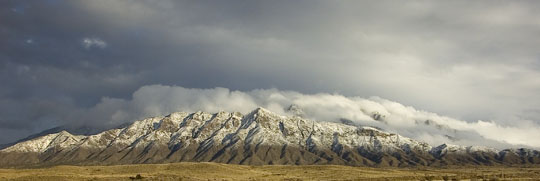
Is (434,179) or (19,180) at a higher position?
(434,179)

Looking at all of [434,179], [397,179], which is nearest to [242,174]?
[397,179]

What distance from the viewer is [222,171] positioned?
165m

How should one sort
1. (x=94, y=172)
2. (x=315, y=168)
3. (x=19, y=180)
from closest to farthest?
(x=19, y=180)
(x=94, y=172)
(x=315, y=168)

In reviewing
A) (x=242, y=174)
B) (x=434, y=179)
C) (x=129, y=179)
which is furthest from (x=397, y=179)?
(x=129, y=179)

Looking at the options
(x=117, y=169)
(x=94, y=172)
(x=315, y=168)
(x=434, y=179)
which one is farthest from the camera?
(x=315, y=168)

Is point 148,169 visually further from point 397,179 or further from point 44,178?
point 397,179

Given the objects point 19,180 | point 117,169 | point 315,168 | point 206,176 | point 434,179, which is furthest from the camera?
point 315,168

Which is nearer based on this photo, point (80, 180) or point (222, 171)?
point (80, 180)

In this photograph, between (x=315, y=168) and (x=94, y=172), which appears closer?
(x=94, y=172)

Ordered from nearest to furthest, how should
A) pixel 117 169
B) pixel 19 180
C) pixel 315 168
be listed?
pixel 19 180
pixel 117 169
pixel 315 168

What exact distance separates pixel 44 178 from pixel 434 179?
377 ft

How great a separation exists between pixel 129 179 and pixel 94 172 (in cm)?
4068

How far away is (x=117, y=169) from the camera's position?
173875mm

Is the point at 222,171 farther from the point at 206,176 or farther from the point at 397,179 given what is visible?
the point at 397,179
